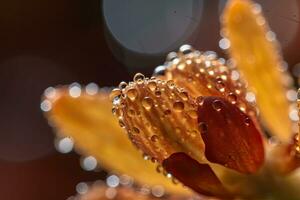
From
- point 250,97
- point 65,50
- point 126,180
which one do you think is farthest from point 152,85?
point 65,50

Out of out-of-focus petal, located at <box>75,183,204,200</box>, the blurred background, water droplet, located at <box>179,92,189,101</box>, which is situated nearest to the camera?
water droplet, located at <box>179,92,189,101</box>

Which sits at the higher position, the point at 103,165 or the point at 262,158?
the point at 103,165

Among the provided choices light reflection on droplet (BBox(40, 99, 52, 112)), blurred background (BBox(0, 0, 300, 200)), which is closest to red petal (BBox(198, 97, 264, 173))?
light reflection on droplet (BBox(40, 99, 52, 112))

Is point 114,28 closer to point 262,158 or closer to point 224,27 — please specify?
point 224,27

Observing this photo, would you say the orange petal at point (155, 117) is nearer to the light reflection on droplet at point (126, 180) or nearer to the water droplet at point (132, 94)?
the water droplet at point (132, 94)

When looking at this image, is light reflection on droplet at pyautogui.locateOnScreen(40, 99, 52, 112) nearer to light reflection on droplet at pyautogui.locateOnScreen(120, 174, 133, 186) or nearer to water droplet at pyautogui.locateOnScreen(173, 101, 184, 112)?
light reflection on droplet at pyautogui.locateOnScreen(120, 174, 133, 186)

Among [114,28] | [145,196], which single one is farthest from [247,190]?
[114,28]

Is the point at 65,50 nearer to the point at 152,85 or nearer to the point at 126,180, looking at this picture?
the point at 126,180
